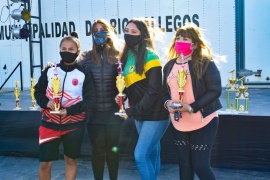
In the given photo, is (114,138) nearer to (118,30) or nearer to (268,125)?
(268,125)

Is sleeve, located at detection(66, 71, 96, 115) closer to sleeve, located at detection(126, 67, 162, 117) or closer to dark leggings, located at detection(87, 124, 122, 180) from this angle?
dark leggings, located at detection(87, 124, 122, 180)

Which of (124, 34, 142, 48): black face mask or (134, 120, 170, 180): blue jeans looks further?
(124, 34, 142, 48): black face mask

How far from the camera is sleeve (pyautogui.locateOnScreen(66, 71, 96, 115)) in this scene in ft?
10.5


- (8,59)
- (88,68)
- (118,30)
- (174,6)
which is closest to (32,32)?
(8,59)

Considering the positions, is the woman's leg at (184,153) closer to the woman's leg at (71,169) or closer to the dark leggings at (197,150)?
the dark leggings at (197,150)

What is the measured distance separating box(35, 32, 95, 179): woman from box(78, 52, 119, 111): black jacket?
9cm

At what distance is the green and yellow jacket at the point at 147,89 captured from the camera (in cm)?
305

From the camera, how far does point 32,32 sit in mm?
8102

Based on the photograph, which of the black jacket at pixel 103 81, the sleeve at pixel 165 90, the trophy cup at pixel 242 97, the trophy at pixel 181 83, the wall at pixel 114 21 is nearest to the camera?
the trophy at pixel 181 83

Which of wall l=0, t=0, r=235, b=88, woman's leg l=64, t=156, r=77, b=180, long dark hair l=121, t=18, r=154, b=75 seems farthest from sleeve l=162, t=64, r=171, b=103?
wall l=0, t=0, r=235, b=88

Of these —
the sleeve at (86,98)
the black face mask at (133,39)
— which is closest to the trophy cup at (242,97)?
the black face mask at (133,39)

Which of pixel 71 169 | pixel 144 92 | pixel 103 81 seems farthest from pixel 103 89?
pixel 71 169

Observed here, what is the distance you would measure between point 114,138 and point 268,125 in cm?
185

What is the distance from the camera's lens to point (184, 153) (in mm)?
2902
